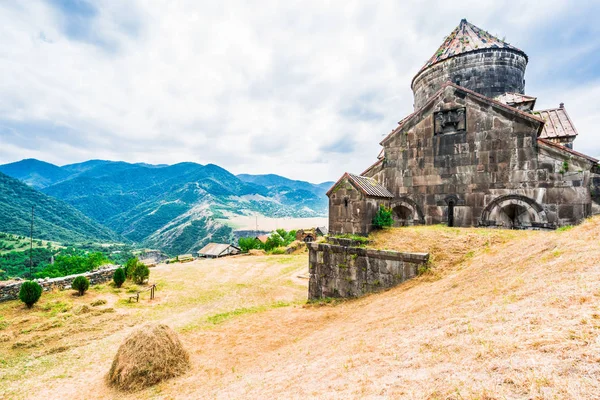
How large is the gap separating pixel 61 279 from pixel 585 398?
816 inches

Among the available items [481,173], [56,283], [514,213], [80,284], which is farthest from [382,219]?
[56,283]

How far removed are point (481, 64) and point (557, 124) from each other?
15.2ft

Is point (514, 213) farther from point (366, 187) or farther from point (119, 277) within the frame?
point (119, 277)

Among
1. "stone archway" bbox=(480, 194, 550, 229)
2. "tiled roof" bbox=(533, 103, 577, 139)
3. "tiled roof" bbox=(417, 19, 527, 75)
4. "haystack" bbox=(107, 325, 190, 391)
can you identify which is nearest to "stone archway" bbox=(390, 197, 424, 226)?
"stone archway" bbox=(480, 194, 550, 229)

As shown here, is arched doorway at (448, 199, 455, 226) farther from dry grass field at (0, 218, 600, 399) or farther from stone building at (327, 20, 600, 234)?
dry grass field at (0, 218, 600, 399)

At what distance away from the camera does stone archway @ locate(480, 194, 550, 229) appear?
908 centimetres

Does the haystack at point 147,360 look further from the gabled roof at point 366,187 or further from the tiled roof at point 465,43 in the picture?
the tiled roof at point 465,43

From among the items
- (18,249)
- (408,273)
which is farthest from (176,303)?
(18,249)

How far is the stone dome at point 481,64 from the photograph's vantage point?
46.3ft

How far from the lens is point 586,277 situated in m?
3.57

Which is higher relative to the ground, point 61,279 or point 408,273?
point 408,273

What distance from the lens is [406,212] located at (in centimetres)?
1145

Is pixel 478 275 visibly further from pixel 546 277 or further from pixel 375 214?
pixel 375 214

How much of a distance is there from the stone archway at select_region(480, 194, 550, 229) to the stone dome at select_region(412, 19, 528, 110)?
7628mm
